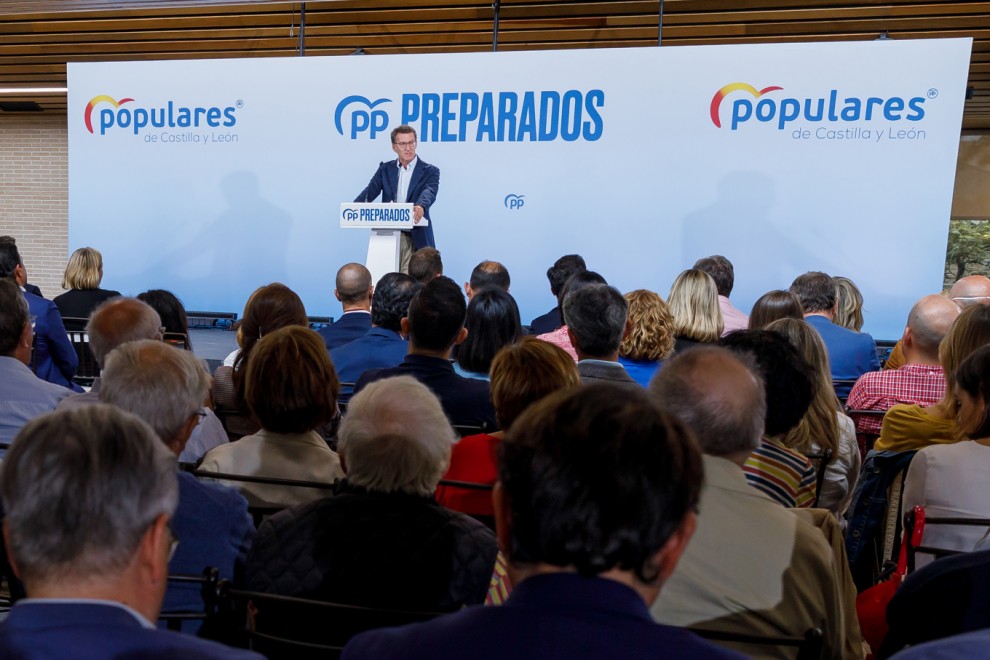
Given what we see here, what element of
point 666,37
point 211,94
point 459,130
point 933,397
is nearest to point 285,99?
point 211,94

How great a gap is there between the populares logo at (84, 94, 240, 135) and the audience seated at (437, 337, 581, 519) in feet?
26.5

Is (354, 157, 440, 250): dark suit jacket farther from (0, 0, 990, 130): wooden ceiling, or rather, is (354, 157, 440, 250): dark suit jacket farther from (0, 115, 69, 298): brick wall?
(0, 115, 69, 298): brick wall

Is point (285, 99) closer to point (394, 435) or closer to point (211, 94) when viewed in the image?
point (211, 94)

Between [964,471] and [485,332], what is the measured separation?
201 centimetres

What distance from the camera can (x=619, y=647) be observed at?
90 centimetres

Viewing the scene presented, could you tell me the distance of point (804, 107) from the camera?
796cm

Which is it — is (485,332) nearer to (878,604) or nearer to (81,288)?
(878,604)

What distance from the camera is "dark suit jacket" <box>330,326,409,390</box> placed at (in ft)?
12.8

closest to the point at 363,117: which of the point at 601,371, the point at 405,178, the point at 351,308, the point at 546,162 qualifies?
the point at 405,178

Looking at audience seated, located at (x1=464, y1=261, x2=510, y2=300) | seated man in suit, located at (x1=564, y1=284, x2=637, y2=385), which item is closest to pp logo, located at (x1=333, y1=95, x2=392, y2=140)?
audience seated, located at (x1=464, y1=261, x2=510, y2=300)

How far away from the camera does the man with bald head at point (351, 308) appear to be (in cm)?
449

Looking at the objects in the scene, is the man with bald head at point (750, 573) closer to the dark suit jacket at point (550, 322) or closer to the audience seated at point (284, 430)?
the audience seated at point (284, 430)

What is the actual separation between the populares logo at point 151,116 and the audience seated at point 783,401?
8.48 metres

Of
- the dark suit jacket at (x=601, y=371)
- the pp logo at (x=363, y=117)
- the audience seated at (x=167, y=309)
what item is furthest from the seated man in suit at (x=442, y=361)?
the pp logo at (x=363, y=117)
